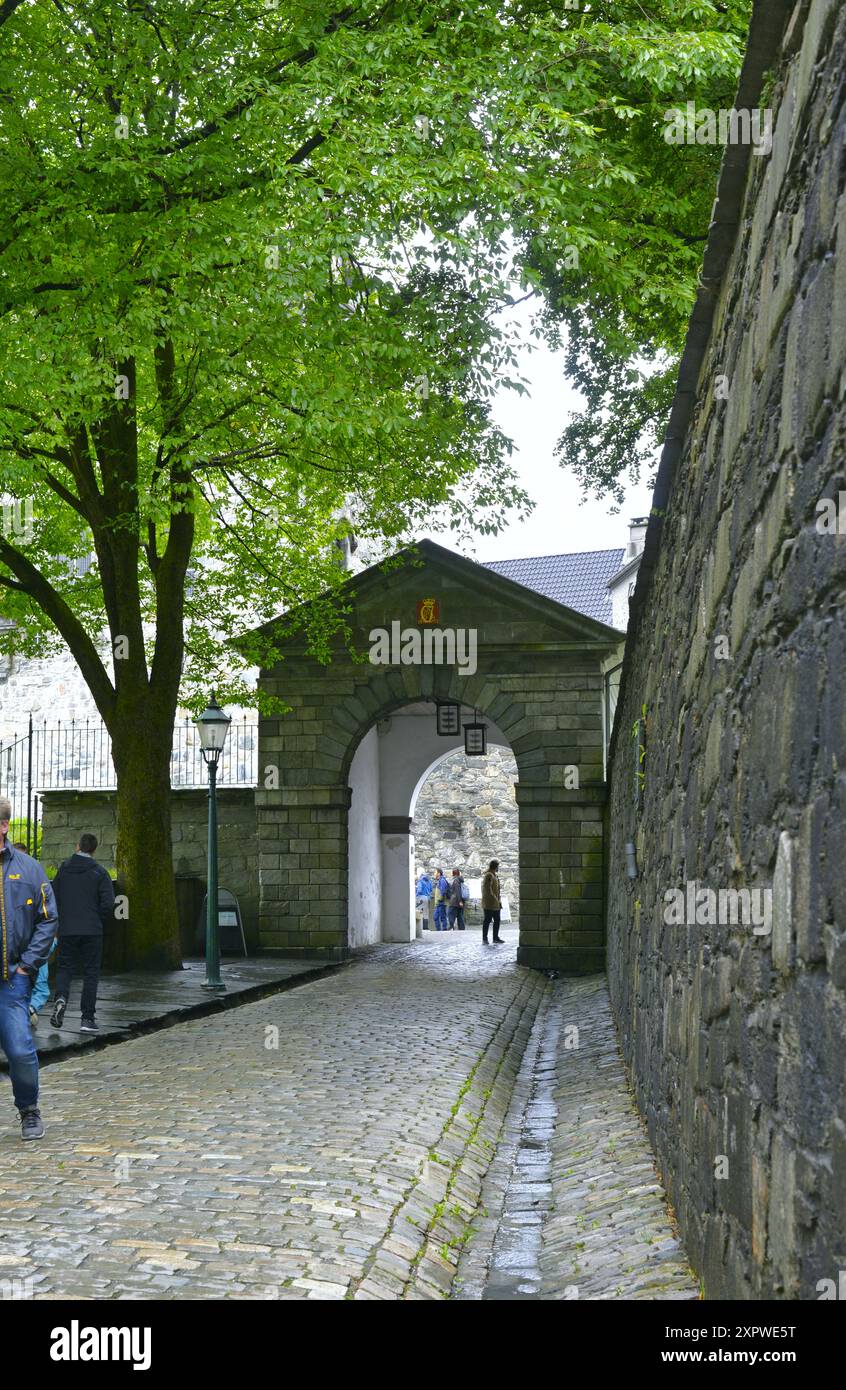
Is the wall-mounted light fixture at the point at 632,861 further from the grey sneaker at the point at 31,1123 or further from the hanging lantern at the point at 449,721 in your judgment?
the hanging lantern at the point at 449,721

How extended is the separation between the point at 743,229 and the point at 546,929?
56.8ft

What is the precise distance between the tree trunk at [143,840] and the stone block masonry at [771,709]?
12.0 meters

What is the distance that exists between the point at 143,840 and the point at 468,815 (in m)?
26.6

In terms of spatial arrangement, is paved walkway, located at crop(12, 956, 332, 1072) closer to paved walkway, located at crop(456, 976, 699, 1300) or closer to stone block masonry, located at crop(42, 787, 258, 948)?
stone block masonry, located at crop(42, 787, 258, 948)

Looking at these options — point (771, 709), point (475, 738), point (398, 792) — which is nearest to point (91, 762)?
point (398, 792)

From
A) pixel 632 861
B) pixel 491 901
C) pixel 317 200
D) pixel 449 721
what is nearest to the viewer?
pixel 632 861

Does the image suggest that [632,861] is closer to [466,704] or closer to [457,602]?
[466,704]

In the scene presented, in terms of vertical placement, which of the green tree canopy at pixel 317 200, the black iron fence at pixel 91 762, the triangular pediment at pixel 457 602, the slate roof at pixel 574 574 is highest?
the slate roof at pixel 574 574

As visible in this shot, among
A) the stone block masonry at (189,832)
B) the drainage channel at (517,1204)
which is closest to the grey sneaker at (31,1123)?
the drainage channel at (517,1204)

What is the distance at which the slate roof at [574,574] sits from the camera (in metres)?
48.1

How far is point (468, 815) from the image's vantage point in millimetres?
42500

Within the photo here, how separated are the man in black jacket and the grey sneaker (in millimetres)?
4370

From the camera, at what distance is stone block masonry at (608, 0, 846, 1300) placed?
234 cm

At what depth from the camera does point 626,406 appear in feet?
58.5
